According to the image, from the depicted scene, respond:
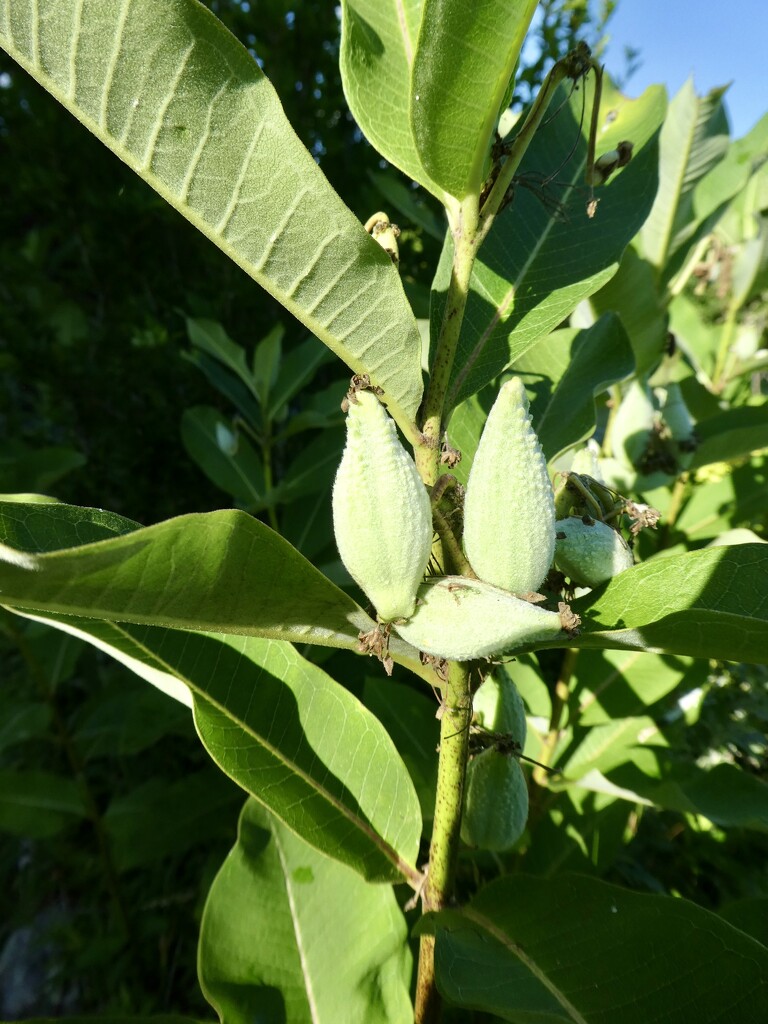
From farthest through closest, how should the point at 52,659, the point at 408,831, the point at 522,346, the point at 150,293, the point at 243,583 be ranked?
1. the point at 150,293
2. the point at 52,659
3. the point at 408,831
4. the point at 522,346
5. the point at 243,583

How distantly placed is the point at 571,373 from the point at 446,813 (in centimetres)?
79

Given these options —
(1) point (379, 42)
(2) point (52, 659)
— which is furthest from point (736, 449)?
(2) point (52, 659)

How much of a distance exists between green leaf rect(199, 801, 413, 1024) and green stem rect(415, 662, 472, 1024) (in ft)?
0.22

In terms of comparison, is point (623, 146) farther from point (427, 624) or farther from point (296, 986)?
point (296, 986)

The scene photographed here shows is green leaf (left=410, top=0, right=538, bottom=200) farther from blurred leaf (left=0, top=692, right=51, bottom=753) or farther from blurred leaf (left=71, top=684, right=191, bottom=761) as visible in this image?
blurred leaf (left=0, top=692, right=51, bottom=753)

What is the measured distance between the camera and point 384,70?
3.00 feet

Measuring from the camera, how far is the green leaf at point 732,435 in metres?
1.74

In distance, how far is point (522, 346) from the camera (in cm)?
102

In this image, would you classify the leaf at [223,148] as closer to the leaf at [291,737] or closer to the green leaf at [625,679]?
the leaf at [291,737]

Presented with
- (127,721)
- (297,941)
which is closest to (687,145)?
(297,941)

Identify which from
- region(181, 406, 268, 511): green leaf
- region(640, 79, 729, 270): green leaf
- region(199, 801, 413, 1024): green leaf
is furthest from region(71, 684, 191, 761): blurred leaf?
region(640, 79, 729, 270): green leaf

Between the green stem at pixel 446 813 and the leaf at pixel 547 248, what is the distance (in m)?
0.36

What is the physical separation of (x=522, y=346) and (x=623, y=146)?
1.19 feet

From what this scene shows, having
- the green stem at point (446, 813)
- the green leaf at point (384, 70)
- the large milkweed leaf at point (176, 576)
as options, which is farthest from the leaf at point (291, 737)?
the green leaf at point (384, 70)
